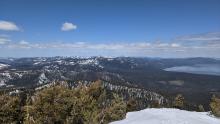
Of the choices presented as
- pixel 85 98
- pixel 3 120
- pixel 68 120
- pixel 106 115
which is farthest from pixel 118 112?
pixel 3 120

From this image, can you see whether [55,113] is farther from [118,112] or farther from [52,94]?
[118,112]

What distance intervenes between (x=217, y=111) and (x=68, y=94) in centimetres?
3640

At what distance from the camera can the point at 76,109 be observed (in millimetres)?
67688

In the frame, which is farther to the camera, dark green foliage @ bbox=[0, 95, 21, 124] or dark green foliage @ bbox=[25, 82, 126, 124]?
dark green foliage @ bbox=[0, 95, 21, 124]

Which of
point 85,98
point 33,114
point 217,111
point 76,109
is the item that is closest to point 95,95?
point 85,98

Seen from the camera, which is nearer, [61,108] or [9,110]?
[61,108]

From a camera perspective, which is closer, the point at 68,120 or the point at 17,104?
the point at 68,120

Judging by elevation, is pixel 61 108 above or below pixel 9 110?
above

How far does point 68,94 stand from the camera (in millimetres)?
73938

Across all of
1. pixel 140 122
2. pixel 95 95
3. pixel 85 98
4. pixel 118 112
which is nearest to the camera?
pixel 140 122

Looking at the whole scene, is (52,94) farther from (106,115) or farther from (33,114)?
(106,115)

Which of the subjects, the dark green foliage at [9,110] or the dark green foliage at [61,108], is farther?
the dark green foliage at [9,110]

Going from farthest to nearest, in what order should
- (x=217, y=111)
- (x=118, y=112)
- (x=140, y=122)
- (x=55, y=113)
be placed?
1. (x=55, y=113)
2. (x=118, y=112)
3. (x=217, y=111)
4. (x=140, y=122)

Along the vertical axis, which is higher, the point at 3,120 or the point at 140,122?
the point at 140,122
